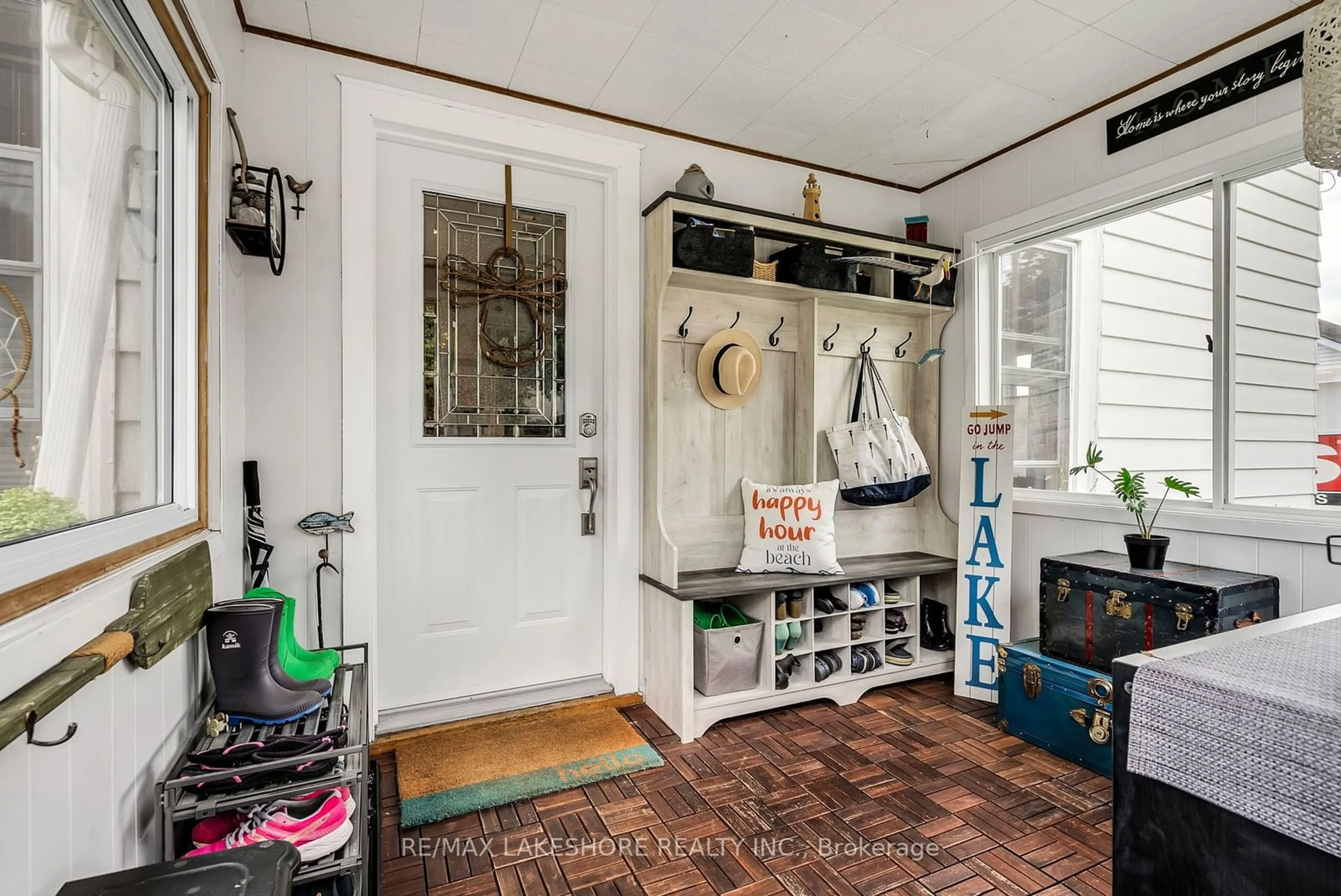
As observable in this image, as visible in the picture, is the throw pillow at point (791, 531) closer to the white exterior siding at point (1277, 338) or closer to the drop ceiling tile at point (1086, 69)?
the white exterior siding at point (1277, 338)

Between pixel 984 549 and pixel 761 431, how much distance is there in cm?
106

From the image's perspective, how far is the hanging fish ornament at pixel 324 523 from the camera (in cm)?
217

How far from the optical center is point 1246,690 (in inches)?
24.1

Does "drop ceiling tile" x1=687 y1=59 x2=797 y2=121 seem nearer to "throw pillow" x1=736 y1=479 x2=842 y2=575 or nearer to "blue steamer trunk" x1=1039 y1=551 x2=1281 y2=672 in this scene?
"throw pillow" x1=736 y1=479 x2=842 y2=575

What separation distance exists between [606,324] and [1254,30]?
237 centimetres

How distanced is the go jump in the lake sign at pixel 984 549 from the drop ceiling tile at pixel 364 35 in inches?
101

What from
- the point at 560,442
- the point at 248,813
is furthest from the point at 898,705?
the point at 248,813

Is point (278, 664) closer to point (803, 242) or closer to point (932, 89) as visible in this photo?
point (803, 242)

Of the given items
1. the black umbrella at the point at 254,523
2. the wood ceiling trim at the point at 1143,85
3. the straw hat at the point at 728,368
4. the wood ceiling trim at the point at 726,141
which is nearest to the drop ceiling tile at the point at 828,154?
the wood ceiling trim at the point at 726,141

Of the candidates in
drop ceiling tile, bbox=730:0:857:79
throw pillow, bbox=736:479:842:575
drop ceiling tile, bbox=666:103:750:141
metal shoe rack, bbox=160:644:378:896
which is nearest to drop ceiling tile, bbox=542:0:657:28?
drop ceiling tile, bbox=730:0:857:79

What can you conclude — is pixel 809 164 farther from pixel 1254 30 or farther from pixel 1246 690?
pixel 1246 690

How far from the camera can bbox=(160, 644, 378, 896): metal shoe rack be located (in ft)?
4.02

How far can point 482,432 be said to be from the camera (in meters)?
2.57

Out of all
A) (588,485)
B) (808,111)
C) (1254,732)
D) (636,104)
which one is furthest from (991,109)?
(1254,732)
